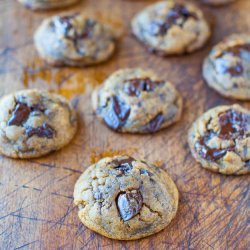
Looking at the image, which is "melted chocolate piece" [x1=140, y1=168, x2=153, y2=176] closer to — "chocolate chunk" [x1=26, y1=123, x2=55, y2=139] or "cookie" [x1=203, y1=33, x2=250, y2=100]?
"chocolate chunk" [x1=26, y1=123, x2=55, y2=139]

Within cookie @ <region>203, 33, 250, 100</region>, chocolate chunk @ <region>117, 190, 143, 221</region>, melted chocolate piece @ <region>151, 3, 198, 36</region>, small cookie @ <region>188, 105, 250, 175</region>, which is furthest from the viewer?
melted chocolate piece @ <region>151, 3, 198, 36</region>

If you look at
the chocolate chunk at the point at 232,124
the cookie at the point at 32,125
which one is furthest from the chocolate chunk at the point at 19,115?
the chocolate chunk at the point at 232,124

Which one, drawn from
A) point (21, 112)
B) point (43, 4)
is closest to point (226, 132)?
point (21, 112)

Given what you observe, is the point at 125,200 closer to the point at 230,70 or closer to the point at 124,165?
the point at 124,165

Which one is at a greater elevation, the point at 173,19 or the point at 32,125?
the point at 173,19

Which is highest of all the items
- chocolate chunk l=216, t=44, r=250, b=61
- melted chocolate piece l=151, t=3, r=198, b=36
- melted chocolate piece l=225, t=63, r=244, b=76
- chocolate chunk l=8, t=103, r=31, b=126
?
melted chocolate piece l=151, t=3, r=198, b=36

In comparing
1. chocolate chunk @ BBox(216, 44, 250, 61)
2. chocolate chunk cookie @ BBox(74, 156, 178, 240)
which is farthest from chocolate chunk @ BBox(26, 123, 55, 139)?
chocolate chunk @ BBox(216, 44, 250, 61)

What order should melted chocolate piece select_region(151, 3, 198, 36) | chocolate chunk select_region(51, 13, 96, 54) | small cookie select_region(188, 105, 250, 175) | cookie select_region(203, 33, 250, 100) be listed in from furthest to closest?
melted chocolate piece select_region(151, 3, 198, 36)
chocolate chunk select_region(51, 13, 96, 54)
cookie select_region(203, 33, 250, 100)
small cookie select_region(188, 105, 250, 175)
